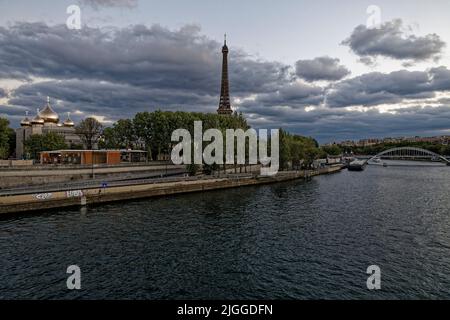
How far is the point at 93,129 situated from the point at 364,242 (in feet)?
309

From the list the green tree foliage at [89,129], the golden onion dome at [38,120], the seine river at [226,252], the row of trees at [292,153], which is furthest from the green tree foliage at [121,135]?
the seine river at [226,252]

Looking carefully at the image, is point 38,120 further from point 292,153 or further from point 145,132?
point 292,153

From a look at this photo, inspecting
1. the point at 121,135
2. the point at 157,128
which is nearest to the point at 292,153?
the point at 157,128

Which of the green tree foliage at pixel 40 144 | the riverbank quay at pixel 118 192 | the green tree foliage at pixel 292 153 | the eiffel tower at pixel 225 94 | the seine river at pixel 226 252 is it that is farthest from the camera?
the eiffel tower at pixel 225 94

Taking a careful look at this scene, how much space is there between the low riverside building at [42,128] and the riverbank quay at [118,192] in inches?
2889

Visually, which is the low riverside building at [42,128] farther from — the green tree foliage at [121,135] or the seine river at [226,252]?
the seine river at [226,252]

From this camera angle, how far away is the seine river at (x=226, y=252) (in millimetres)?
19594

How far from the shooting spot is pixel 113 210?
1714 inches

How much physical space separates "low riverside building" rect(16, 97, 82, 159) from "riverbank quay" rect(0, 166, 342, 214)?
73.4 m

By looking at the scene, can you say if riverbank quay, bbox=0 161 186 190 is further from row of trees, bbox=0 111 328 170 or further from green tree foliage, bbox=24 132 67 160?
green tree foliage, bbox=24 132 67 160

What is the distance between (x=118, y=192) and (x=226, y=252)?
3043 cm

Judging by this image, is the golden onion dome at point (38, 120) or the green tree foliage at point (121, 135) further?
the golden onion dome at point (38, 120)

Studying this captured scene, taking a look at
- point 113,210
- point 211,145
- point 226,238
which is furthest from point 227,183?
point 226,238
